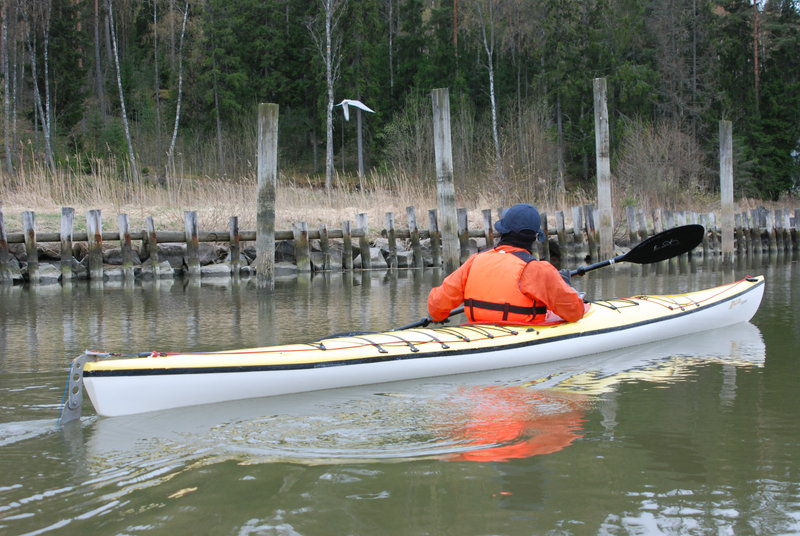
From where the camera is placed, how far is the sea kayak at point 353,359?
466 centimetres

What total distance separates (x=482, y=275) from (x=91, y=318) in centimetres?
512

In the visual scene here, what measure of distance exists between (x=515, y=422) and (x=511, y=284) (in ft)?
4.96

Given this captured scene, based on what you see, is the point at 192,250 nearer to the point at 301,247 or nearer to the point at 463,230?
the point at 301,247

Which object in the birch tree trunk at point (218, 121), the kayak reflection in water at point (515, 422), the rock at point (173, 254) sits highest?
the birch tree trunk at point (218, 121)

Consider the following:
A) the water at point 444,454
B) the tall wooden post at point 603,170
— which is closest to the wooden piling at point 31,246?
the water at point 444,454

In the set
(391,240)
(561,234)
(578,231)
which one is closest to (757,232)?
(578,231)

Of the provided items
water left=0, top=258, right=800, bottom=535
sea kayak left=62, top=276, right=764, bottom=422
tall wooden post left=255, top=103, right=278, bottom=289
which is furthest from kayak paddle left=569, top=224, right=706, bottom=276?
tall wooden post left=255, top=103, right=278, bottom=289

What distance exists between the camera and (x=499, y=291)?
6.10 meters

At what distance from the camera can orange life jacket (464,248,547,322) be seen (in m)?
5.86

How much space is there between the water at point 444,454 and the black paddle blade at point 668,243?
1.61m

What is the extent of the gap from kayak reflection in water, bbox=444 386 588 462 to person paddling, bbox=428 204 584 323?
724 mm

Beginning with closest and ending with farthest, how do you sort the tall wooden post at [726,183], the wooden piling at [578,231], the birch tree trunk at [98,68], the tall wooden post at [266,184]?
the tall wooden post at [266,184]
the tall wooden post at [726,183]
the wooden piling at [578,231]
the birch tree trunk at [98,68]

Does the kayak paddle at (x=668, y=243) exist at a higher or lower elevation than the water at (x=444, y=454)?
higher

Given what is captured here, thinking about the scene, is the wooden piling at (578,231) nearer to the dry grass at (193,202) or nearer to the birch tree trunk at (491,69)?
the dry grass at (193,202)
